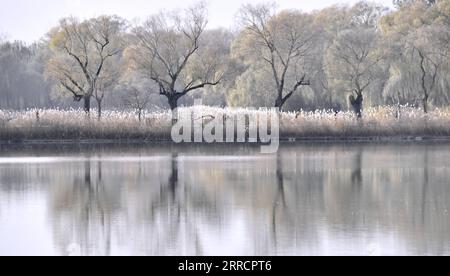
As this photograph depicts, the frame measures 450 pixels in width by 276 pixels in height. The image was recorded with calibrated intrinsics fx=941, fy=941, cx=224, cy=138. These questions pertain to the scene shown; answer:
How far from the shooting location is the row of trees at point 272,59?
43.0 m

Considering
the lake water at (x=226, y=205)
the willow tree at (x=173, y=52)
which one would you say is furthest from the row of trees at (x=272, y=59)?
the lake water at (x=226, y=205)

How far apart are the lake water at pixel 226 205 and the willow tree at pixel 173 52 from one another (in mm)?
15957

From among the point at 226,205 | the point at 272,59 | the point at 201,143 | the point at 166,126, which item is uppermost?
the point at 272,59

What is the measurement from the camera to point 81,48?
143 ft

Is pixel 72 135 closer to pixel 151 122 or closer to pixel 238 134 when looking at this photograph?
pixel 151 122

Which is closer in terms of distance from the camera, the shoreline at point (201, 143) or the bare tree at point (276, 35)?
the shoreline at point (201, 143)

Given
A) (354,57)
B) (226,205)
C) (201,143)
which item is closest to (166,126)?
(201,143)

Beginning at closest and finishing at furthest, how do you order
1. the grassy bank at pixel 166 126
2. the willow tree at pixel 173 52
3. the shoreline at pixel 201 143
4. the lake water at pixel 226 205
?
the lake water at pixel 226 205, the shoreline at pixel 201 143, the grassy bank at pixel 166 126, the willow tree at pixel 173 52

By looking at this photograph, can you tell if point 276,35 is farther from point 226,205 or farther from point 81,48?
point 226,205

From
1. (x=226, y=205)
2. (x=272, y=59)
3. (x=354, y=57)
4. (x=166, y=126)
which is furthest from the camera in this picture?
(x=354, y=57)

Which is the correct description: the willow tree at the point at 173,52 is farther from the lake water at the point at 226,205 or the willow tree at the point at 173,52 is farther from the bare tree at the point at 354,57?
the lake water at the point at 226,205

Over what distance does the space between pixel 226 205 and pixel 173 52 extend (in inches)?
1109

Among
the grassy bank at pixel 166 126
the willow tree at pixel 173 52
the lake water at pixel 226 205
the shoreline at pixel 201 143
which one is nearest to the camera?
the lake water at pixel 226 205

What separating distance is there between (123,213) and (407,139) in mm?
24803
